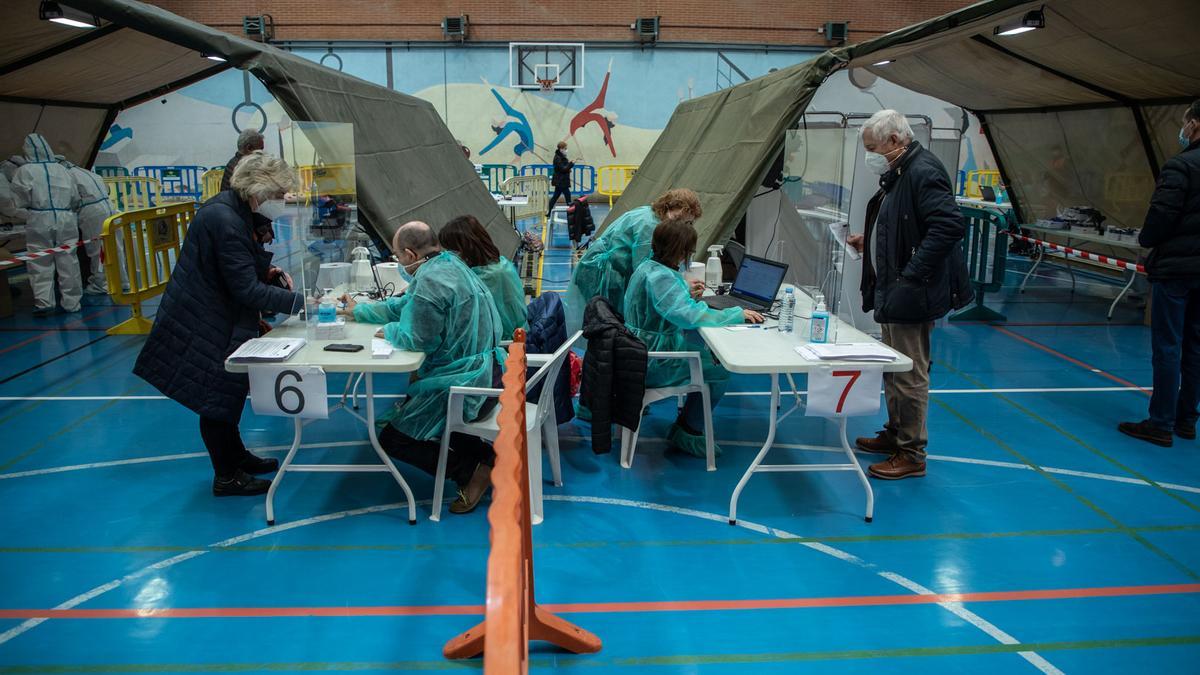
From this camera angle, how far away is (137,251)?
7.75 meters

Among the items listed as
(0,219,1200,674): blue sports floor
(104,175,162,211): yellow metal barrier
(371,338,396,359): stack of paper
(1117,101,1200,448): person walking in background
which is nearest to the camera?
(0,219,1200,674): blue sports floor

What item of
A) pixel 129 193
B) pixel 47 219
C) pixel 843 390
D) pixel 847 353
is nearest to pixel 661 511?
pixel 843 390

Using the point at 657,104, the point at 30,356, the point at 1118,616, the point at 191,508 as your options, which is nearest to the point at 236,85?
the point at 657,104

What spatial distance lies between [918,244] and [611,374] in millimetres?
1629

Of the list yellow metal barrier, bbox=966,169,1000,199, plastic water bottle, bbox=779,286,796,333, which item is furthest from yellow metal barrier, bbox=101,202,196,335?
yellow metal barrier, bbox=966,169,1000,199

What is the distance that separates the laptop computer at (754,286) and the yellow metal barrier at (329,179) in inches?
93.6

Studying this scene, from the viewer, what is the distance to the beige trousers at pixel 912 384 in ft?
13.4

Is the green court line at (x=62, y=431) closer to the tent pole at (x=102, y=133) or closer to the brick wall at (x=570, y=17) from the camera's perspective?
the tent pole at (x=102, y=133)

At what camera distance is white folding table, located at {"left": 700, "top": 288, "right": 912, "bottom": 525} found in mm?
3516

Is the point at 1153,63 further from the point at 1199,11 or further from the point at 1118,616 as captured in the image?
the point at 1118,616

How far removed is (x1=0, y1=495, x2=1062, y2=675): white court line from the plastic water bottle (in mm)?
984

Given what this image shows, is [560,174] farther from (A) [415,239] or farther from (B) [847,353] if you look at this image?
(B) [847,353]

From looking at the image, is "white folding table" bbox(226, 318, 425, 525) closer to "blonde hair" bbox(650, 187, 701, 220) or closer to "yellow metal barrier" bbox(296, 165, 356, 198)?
"yellow metal barrier" bbox(296, 165, 356, 198)

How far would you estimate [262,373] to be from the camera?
3482 mm
